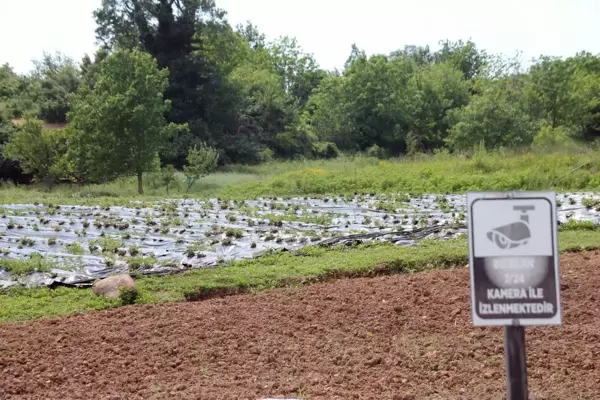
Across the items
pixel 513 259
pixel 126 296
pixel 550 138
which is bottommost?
pixel 126 296

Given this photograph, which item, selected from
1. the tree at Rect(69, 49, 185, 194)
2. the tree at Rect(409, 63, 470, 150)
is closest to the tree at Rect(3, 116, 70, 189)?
the tree at Rect(69, 49, 185, 194)

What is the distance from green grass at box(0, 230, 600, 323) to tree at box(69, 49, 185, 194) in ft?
44.9

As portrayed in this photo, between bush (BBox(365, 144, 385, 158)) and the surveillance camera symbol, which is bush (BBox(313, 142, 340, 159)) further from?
the surveillance camera symbol

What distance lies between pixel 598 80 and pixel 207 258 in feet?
132

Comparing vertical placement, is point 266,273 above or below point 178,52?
below

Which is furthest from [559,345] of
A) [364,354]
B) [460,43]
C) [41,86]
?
[460,43]

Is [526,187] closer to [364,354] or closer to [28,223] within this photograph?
[28,223]

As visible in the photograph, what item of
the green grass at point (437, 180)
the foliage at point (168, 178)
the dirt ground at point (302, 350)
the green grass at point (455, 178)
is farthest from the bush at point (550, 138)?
the dirt ground at point (302, 350)

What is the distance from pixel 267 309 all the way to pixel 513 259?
401 centimetres

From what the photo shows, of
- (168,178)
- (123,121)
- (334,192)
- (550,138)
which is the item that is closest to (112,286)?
(334,192)

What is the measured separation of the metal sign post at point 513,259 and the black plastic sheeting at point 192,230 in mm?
6102

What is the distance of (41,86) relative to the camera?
46.3 meters

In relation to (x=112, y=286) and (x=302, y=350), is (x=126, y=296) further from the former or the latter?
(x=302, y=350)

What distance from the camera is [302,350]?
485cm
